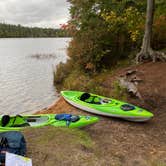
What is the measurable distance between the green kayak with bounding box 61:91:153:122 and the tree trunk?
12.0 ft

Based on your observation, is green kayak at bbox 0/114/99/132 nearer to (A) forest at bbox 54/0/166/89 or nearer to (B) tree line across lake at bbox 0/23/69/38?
(A) forest at bbox 54/0/166/89

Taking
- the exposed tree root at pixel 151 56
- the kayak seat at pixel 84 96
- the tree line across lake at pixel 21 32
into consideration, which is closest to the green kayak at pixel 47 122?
the kayak seat at pixel 84 96

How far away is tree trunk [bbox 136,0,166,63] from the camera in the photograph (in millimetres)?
10750

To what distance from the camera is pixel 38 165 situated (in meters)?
4.88

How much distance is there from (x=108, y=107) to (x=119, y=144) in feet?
5.74

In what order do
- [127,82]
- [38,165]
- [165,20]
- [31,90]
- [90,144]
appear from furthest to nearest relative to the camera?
[31,90]
[165,20]
[127,82]
[90,144]
[38,165]

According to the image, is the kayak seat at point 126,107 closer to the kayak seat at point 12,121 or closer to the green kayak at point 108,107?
the green kayak at point 108,107

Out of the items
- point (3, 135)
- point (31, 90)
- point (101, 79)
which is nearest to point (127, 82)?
point (101, 79)

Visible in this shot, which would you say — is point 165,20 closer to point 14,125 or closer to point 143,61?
point 143,61

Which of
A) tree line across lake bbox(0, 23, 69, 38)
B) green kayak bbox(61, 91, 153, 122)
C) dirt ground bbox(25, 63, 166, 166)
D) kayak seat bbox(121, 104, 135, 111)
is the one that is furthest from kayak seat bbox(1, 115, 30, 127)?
tree line across lake bbox(0, 23, 69, 38)

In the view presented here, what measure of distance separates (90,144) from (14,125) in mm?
1961

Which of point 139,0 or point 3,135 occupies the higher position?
point 139,0

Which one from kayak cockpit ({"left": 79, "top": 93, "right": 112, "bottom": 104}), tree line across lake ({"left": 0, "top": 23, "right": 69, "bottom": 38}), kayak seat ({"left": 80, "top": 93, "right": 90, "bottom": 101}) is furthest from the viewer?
tree line across lake ({"left": 0, "top": 23, "right": 69, "bottom": 38})

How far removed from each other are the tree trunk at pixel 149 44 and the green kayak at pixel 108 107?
12.0ft
